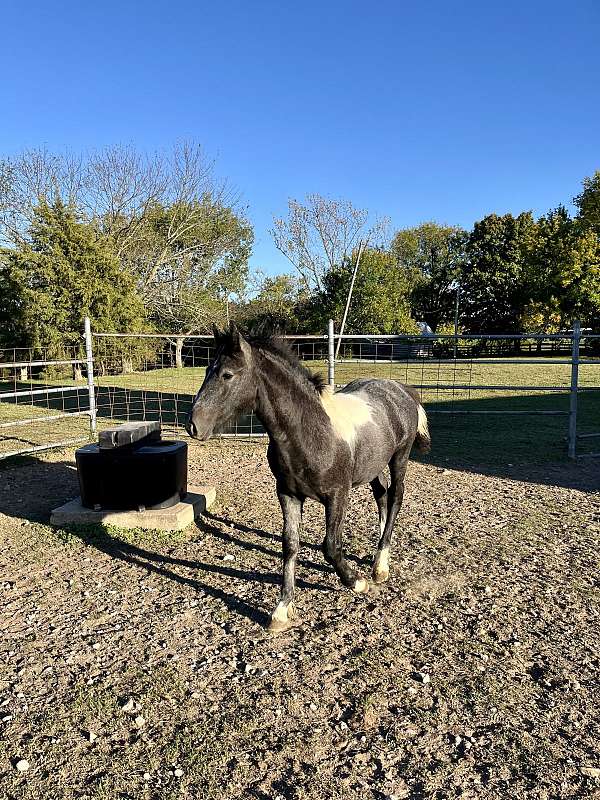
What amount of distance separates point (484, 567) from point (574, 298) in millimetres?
30759

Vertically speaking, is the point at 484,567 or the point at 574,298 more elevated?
the point at 574,298

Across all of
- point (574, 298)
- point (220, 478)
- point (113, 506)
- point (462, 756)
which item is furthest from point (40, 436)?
point (574, 298)

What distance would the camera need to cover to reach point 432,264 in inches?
1831

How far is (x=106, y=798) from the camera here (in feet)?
7.02

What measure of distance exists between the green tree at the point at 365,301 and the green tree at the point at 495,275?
1079cm

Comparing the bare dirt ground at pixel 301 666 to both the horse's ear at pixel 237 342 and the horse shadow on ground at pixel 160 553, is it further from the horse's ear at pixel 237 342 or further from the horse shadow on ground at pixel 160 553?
the horse's ear at pixel 237 342

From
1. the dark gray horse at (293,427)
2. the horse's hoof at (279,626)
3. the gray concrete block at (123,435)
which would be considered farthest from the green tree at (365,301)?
the horse's hoof at (279,626)

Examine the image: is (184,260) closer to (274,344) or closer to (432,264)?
(274,344)

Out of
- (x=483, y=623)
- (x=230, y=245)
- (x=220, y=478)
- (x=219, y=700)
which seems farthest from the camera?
(x=230, y=245)

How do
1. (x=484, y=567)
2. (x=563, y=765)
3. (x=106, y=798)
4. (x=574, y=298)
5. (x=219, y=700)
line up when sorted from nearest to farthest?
(x=106, y=798) < (x=563, y=765) < (x=219, y=700) < (x=484, y=567) < (x=574, y=298)

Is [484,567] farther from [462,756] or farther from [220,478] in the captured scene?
[220,478]

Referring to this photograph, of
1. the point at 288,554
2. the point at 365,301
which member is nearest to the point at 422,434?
the point at 288,554

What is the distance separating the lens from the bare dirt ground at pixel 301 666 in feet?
7.45

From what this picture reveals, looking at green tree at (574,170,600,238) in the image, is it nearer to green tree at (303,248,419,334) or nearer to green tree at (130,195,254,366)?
green tree at (303,248,419,334)
